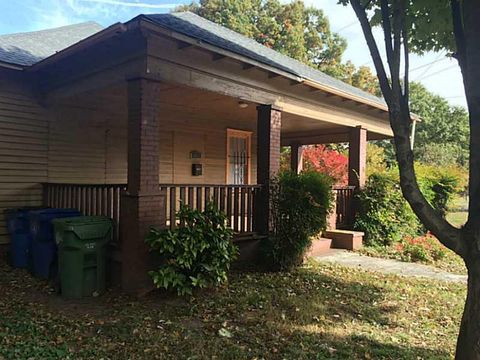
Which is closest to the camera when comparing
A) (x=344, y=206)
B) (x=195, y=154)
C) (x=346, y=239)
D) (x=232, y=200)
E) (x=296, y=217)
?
(x=296, y=217)

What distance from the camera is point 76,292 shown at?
5.18 meters

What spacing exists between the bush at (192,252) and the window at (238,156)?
612 cm

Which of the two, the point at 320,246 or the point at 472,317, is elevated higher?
the point at 472,317

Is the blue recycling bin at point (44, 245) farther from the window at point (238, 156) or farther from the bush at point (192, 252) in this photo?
the window at point (238, 156)

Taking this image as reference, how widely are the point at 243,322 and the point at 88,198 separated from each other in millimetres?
3561

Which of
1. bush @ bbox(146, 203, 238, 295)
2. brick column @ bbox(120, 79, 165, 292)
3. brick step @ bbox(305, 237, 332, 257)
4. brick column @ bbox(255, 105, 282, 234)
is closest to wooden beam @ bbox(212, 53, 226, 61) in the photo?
brick column @ bbox(120, 79, 165, 292)

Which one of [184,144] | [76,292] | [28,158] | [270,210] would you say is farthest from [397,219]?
[28,158]

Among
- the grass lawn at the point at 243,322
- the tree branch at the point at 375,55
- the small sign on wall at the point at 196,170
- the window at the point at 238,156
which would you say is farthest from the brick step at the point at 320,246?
the tree branch at the point at 375,55

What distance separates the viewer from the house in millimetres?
5301

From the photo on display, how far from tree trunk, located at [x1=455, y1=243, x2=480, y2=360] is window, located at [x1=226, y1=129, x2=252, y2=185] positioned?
29.6 ft

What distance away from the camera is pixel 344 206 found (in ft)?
33.7

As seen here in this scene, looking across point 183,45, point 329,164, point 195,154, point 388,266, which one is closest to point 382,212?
point 388,266

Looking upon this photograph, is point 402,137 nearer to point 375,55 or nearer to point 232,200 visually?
point 375,55

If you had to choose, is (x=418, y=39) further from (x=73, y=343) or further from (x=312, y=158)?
(x=312, y=158)
